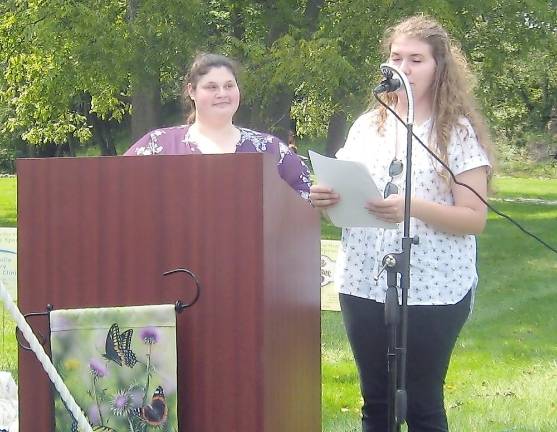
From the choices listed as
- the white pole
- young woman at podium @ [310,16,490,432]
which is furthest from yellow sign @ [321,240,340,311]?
the white pole

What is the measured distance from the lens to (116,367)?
180 centimetres

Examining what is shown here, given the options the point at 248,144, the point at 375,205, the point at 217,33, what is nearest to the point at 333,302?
the point at 248,144

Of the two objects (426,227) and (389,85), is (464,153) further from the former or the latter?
(389,85)

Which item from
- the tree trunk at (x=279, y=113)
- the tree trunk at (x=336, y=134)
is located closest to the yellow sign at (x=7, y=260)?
the tree trunk at (x=279, y=113)

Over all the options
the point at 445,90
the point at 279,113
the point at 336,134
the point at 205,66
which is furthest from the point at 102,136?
the point at 445,90

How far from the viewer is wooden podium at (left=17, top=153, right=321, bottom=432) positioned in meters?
1.75

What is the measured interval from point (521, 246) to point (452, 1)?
3585 mm

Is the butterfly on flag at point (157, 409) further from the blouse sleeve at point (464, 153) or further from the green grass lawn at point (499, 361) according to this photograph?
the green grass lawn at point (499, 361)

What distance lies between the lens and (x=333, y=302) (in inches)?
198

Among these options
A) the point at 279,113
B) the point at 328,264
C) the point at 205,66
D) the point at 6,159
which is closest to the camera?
the point at 205,66

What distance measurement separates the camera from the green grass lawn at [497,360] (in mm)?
4305

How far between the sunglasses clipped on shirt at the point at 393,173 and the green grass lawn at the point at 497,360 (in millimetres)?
429

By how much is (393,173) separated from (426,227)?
20cm

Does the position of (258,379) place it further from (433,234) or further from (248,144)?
(248,144)
